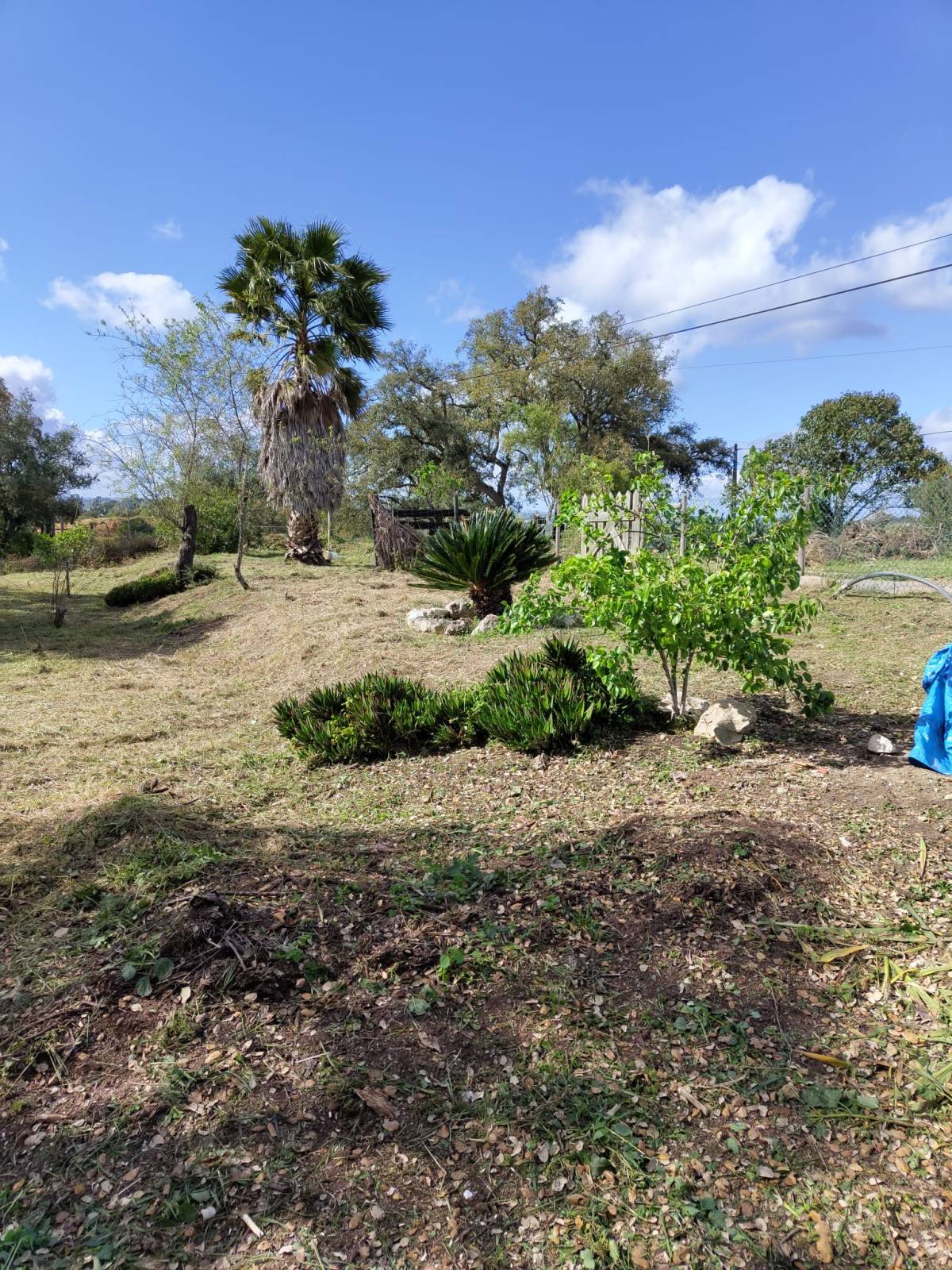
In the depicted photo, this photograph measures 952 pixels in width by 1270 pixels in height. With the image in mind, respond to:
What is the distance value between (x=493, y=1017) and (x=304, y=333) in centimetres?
1551

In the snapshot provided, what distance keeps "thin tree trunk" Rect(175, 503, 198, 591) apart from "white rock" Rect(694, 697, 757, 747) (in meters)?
13.3

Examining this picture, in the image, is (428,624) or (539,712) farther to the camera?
(428,624)

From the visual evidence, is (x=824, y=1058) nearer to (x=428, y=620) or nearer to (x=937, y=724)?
(x=937, y=724)

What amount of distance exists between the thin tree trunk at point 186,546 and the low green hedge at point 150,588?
9 cm

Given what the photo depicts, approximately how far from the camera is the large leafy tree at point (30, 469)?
19.6 metres

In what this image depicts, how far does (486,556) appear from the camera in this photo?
8609mm

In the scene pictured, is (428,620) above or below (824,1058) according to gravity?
above

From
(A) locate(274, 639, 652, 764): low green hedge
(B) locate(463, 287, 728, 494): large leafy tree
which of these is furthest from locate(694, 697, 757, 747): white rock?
(B) locate(463, 287, 728, 494): large leafy tree

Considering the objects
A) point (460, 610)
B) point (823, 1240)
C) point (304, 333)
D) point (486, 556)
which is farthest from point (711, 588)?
point (304, 333)

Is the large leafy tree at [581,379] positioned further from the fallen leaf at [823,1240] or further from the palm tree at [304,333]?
the fallen leaf at [823,1240]

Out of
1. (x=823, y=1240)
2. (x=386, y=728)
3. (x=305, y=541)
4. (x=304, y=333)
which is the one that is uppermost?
(x=304, y=333)

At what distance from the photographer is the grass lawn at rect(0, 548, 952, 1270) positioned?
1.83 meters

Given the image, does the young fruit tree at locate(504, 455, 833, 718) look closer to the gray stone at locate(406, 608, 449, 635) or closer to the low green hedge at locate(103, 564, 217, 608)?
the gray stone at locate(406, 608, 449, 635)

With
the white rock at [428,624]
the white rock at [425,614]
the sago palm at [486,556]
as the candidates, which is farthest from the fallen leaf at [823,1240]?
the white rock at [425,614]
